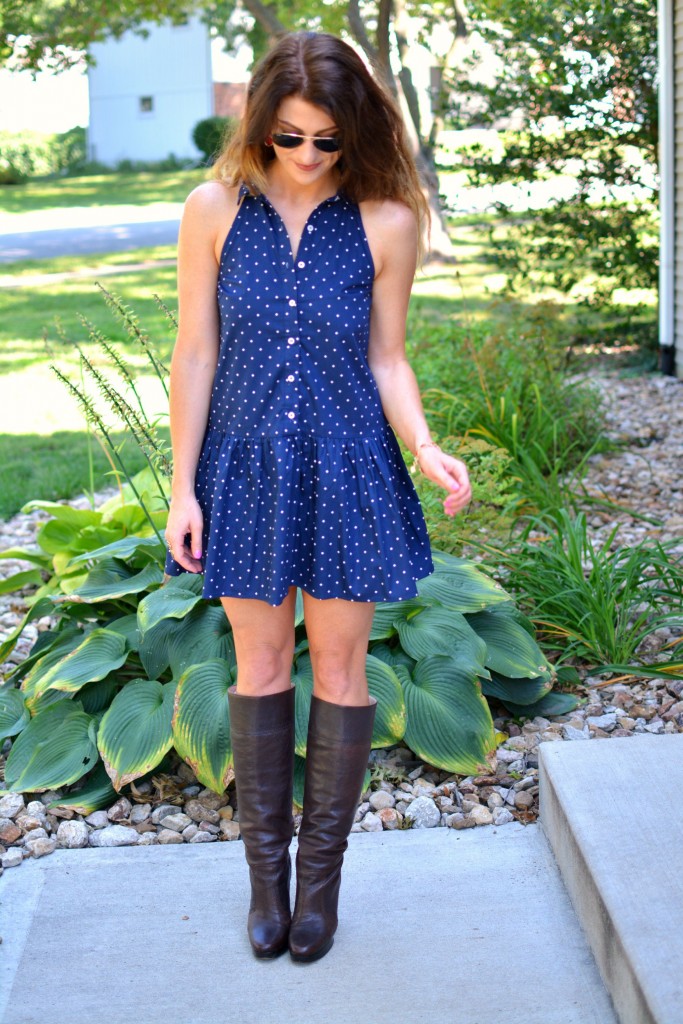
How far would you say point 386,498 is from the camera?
191 cm

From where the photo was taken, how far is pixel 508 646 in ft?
9.71

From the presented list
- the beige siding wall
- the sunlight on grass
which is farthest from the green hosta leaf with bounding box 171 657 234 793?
the beige siding wall

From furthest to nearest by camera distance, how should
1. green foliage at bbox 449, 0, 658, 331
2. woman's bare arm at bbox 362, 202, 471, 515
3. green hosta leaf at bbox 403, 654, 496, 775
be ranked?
green foliage at bbox 449, 0, 658, 331, green hosta leaf at bbox 403, 654, 496, 775, woman's bare arm at bbox 362, 202, 471, 515

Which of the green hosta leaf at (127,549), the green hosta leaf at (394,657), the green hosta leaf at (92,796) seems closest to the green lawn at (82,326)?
the green hosta leaf at (127,549)

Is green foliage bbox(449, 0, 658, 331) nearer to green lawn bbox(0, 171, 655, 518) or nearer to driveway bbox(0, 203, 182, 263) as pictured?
green lawn bbox(0, 171, 655, 518)

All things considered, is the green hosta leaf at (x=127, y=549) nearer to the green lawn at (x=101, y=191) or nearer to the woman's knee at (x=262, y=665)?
the woman's knee at (x=262, y=665)

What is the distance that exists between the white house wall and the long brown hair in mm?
28050

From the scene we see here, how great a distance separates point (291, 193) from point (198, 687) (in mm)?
1206

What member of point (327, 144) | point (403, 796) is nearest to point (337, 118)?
point (327, 144)

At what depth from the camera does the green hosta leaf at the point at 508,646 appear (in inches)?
113

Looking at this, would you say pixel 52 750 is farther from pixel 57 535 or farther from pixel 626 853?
pixel 626 853

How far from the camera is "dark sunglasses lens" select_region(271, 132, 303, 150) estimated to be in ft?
5.83

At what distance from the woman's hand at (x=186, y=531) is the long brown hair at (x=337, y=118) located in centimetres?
55

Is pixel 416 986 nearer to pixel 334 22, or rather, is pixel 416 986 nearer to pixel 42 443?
pixel 42 443
